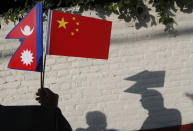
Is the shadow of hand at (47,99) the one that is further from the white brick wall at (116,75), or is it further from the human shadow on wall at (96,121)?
the human shadow on wall at (96,121)

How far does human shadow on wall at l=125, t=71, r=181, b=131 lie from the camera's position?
125 inches

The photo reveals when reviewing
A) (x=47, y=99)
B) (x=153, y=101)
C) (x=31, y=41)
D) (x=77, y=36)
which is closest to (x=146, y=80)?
(x=153, y=101)

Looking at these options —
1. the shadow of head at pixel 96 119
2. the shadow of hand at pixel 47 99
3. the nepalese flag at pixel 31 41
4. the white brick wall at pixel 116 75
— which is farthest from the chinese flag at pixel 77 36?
the shadow of head at pixel 96 119

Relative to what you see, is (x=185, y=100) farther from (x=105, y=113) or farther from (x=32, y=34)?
(x=32, y=34)

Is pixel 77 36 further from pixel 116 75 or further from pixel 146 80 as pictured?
pixel 146 80

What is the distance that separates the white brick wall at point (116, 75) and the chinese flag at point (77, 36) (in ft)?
3.21

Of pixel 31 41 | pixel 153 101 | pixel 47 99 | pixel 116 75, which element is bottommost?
pixel 153 101

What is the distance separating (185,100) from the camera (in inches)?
129

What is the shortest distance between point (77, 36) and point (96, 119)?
1556 millimetres

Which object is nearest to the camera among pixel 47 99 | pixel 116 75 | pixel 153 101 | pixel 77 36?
pixel 47 99

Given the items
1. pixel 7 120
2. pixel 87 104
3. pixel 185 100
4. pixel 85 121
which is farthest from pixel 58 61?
pixel 185 100

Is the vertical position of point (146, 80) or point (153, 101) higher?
point (146, 80)

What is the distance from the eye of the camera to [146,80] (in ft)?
10.4

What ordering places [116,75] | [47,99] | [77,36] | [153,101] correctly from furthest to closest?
[153,101]
[116,75]
[77,36]
[47,99]
